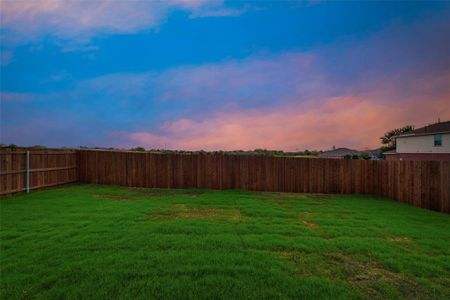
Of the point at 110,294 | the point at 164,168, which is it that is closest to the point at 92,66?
the point at 164,168

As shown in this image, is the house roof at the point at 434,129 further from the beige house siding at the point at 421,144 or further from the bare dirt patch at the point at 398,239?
the bare dirt patch at the point at 398,239

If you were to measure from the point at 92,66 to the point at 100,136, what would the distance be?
13.5ft

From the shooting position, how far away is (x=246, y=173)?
36.8 ft

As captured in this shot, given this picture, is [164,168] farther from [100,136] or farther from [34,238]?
[34,238]

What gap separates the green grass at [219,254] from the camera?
8.98 ft

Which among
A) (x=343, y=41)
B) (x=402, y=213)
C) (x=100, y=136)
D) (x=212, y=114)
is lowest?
(x=402, y=213)

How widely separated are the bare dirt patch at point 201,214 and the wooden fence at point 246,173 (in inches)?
165

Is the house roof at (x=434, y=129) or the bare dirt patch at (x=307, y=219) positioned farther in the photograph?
the house roof at (x=434, y=129)

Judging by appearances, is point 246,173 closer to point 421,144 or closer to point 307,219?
point 307,219

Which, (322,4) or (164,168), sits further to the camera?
(164,168)

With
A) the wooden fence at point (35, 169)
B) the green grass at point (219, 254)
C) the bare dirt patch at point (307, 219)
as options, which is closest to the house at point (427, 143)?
the green grass at point (219, 254)

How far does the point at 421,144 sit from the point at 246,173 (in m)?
24.5

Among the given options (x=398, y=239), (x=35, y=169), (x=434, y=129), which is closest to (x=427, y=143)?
(x=434, y=129)

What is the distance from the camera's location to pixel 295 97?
40.3 ft
